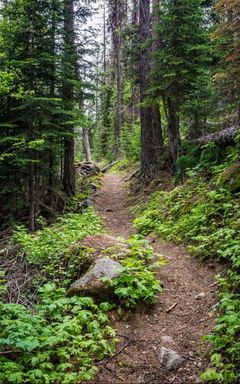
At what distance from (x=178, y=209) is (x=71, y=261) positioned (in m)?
3.64

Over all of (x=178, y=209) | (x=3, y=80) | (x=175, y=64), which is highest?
(x=175, y=64)

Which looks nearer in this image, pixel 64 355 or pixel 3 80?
pixel 64 355

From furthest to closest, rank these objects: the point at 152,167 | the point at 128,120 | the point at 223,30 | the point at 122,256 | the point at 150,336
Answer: the point at 128,120
the point at 152,167
the point at 223,30
the point at 122,256
the point at 150,336

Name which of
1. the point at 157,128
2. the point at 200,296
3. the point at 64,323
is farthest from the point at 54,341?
the point at 157,128

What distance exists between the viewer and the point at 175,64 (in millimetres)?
10672

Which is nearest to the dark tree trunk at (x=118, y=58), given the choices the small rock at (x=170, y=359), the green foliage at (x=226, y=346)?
the green foliage at (x=226, y=346)

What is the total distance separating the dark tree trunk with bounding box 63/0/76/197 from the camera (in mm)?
12023

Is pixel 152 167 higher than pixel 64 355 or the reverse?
higher

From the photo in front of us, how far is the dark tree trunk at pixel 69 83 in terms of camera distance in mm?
12023

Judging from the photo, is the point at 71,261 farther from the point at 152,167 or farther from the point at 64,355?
the point at 152,167

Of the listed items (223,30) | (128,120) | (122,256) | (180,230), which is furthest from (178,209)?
(128,120)

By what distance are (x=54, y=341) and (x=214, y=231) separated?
393 centimetres

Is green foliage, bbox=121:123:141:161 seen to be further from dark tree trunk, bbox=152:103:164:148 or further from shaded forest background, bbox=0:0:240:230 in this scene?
shaded forest background, bbox=0:0:240:230

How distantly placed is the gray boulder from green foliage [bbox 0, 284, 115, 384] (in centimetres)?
25
